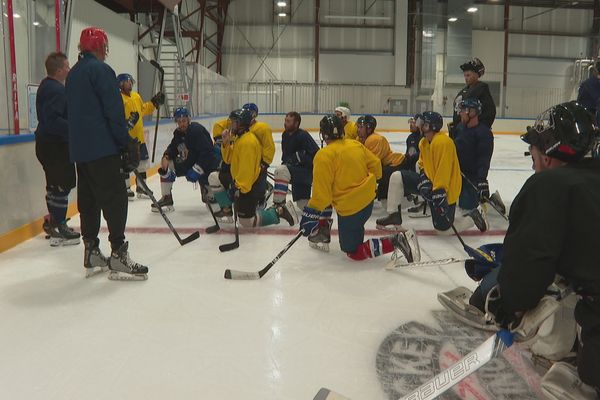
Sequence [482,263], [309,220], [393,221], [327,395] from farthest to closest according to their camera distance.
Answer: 1. [393,221]
2. [309,220]
3. [482,263]
4. [327,395]

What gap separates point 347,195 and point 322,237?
53 cm

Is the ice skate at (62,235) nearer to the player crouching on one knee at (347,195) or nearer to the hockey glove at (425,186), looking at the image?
the player crouching on one knee at (347,195)

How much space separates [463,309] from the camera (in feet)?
8.26

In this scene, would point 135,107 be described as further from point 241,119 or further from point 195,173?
point 241,119

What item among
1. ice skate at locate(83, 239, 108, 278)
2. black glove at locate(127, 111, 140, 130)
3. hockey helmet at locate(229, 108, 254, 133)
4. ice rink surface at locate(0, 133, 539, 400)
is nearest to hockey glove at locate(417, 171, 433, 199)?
ice rink surface at locate(0, 133, 539, 400)

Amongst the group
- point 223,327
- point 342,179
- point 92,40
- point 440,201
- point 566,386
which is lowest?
point 223,327

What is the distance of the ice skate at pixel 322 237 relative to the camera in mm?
3773

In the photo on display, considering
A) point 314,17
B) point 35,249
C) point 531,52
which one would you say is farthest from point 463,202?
point 531,52

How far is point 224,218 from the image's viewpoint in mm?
4648

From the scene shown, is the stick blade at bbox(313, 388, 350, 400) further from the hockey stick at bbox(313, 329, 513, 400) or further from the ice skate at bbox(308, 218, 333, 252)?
the ice skate at bbox(308, 218, 333, 252)

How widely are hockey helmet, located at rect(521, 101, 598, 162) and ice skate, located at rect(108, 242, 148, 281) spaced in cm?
228


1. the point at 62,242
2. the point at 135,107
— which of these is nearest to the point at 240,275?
the point at 62,242

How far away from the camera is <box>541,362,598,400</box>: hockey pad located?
4.72ft

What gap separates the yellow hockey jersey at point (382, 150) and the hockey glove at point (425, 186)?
0.80 m
